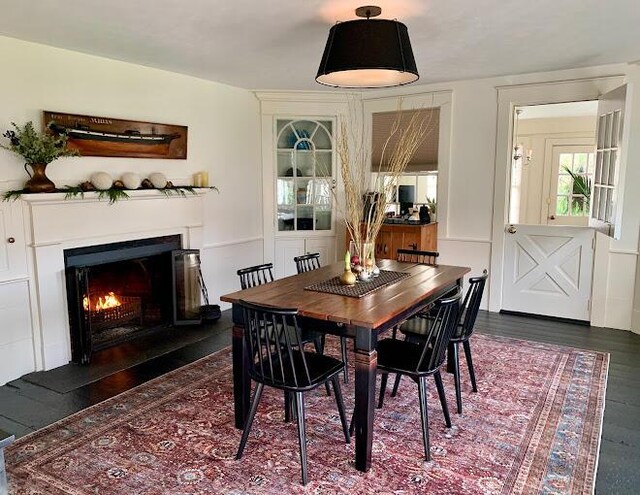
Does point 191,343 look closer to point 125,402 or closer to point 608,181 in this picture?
point 125,402

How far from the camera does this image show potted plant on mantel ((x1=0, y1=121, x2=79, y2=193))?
3408mm

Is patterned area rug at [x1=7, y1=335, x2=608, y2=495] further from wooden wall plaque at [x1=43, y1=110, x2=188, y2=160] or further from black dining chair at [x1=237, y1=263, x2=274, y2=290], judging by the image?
wooden wall plaque at [x1=43, y1=110, x2=188, y2=160]

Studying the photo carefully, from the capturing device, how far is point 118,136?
4137 mm

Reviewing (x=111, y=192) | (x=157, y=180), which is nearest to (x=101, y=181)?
(x=111, y=192)

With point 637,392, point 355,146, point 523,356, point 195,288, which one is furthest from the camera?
point 355,146

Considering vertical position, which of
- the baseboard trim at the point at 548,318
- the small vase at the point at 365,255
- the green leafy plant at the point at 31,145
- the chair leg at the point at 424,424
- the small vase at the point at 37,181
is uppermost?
the green leafy plant at the point at 31,145

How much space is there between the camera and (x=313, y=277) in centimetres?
335

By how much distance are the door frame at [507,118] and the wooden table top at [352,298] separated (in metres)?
1.87

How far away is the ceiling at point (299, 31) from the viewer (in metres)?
2.88

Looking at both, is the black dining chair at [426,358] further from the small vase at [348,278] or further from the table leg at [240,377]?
the table leg at [240,377]

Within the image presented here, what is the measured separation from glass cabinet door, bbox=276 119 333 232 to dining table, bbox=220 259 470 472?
8.24ft

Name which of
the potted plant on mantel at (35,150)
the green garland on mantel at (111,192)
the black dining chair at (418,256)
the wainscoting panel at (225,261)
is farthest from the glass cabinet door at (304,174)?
the potted plant on mantel at (35,150)

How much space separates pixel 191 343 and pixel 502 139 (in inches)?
146

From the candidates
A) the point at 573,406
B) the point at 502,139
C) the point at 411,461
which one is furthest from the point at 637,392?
the point at 502,139
